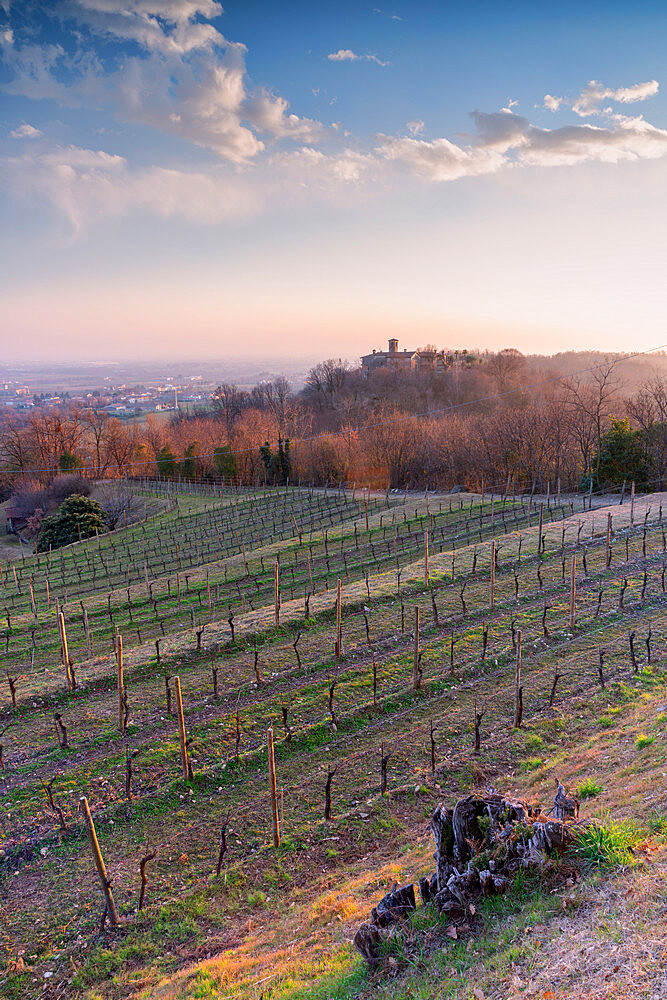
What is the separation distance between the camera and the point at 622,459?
1346 inches

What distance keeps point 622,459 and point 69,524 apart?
3824cm

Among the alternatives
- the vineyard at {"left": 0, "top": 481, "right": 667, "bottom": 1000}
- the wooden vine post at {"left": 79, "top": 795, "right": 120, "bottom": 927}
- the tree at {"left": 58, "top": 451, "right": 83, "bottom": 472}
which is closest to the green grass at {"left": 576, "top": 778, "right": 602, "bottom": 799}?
the vineyard at {"left": 0, "top": 481, "right": 667, "bottom": 1000}

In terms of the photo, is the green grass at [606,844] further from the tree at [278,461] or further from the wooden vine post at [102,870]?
the tree at [278,461]

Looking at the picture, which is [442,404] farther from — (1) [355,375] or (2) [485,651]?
(2) [485,651]

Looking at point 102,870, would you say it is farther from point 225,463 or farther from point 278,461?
point 225,463

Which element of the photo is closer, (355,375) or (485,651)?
(485,651)

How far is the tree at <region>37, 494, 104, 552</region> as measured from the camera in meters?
42.2

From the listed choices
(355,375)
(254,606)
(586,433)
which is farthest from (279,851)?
(355,375)

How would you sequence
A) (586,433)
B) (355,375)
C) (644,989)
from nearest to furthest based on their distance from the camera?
1. (644,989)
2. (586,433)
3. (355,375)

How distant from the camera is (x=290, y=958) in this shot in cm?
609

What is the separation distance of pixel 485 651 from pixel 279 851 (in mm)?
7182

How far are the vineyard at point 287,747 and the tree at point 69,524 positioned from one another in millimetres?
20762

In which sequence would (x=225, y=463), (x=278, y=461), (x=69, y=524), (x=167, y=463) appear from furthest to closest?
(x=167, y=463)
(x=225, y=463)
(x=278, y=461)
(x=69, y=524)

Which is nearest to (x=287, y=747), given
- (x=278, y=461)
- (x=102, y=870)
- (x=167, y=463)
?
(x=102, y=870)
